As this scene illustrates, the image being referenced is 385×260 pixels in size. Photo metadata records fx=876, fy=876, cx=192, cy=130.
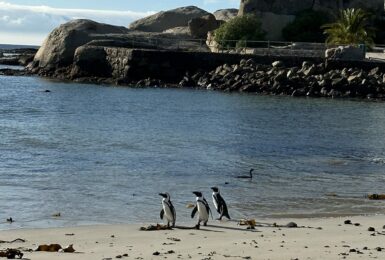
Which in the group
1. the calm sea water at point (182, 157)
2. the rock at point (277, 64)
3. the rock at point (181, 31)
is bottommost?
the calm sea water at point (182, 157)

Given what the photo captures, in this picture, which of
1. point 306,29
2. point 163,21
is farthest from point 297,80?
point 163,21

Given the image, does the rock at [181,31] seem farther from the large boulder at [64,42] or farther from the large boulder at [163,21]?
the large boulder at [64,42]

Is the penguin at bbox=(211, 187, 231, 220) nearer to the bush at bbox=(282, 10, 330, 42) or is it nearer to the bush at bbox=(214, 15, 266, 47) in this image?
the bush at bbox=(214, 15, 266, 47)

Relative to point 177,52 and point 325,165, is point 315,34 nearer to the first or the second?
point 177,52

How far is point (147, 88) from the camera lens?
61.5 metres

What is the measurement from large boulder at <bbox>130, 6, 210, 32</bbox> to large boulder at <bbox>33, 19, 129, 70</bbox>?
14697 millimetres

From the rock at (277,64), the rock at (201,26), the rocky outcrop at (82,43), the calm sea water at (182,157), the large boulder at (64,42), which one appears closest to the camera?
the calm sea water at (182,157)

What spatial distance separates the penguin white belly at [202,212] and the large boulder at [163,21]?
7765cm

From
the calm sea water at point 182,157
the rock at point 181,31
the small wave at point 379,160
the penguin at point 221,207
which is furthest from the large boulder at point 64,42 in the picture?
the penguin at point 221,207

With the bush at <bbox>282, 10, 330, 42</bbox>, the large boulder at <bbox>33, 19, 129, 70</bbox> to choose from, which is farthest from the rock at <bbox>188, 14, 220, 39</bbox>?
the bush at <bbox>282, 10, 330, 42</bbox>

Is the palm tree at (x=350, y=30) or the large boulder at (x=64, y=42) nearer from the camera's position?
the palm tree at (x=350, y=30)

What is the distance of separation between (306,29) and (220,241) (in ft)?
202

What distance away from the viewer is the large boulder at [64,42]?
72.4 metres

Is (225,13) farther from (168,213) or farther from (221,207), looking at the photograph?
(168,213)
